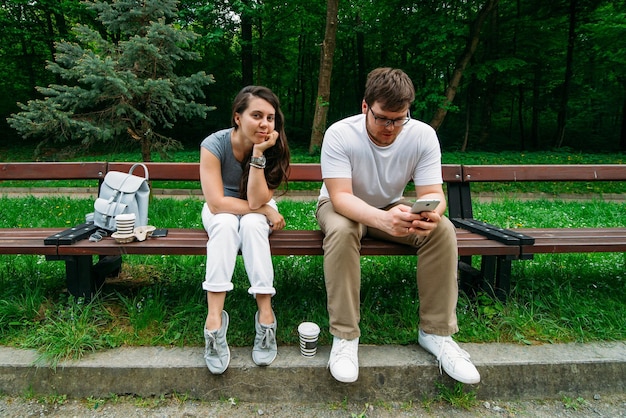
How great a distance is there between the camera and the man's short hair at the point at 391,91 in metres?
2.21

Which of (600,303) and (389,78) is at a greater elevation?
(389,78)

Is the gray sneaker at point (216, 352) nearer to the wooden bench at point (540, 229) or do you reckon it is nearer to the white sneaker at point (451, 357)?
the white sneaker at point (451, 357)

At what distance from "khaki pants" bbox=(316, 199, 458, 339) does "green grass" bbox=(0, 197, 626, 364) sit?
0.26 meters

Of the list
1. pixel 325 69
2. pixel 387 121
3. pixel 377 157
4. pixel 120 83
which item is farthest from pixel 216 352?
pixel 325 69

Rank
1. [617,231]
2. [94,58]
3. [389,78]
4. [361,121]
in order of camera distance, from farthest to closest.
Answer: [94,58] → [617,231] → [361,121] → [389,78]

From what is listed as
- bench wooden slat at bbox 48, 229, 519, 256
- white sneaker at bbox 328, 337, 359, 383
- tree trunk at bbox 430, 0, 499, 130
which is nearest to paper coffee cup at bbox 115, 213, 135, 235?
bench wooden slat at bbox 48, 229, 519, 256

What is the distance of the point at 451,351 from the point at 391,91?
1363mm

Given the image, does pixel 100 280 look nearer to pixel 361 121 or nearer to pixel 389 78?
pixel 361 121

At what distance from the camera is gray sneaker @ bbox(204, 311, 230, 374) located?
2.11 metres

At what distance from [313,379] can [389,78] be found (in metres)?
1.60

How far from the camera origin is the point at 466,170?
3182 mm

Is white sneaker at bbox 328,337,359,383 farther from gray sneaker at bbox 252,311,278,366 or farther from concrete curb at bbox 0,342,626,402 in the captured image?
gray sneaker at bbox 252,311,278,366

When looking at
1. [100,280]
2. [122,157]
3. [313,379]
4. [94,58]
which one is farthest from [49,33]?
[313,379]

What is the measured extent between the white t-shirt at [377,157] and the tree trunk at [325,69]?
9040 mm
